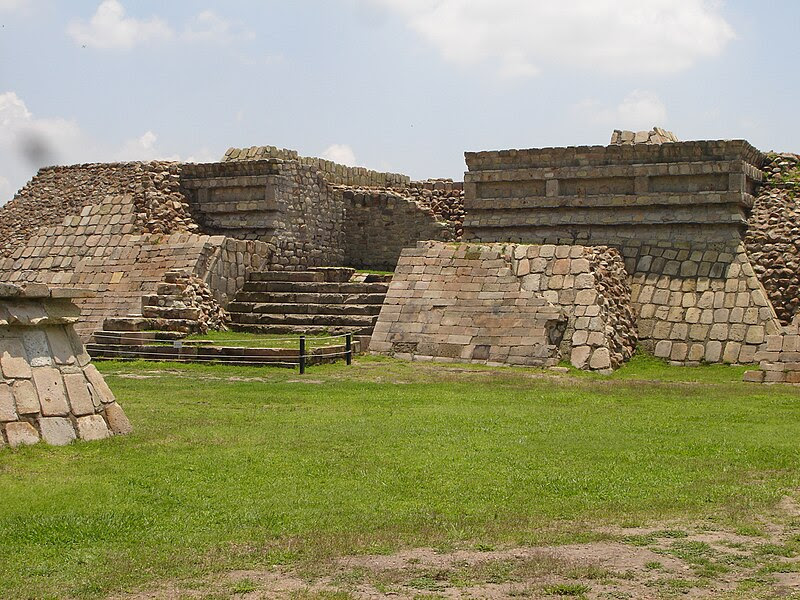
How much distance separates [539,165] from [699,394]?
8.58 m

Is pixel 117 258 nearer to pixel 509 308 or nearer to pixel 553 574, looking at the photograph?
pixel 509 308

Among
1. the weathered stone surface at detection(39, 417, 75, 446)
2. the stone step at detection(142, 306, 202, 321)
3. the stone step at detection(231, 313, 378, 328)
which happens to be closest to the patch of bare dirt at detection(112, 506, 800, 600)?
the weathered stone surface at detection(39, 417, 75, 446)

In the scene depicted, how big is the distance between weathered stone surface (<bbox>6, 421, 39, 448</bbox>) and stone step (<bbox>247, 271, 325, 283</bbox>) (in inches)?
509

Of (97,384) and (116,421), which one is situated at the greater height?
(97,384)

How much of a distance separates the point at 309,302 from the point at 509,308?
175 inches

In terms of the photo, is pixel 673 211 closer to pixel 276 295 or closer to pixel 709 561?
pixel 276 295

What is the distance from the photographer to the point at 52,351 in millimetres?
9094

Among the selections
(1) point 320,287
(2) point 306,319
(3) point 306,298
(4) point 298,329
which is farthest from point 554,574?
→ (1) point 320,287

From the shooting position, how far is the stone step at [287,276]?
2152 centimetres

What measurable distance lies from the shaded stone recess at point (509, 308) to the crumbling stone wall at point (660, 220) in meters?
0.78

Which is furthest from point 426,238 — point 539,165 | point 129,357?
point 129,357

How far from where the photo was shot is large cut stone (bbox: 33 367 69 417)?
8852mm

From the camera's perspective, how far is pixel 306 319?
20.0m

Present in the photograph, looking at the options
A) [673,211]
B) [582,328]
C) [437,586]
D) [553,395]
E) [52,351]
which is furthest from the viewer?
[673,211]
